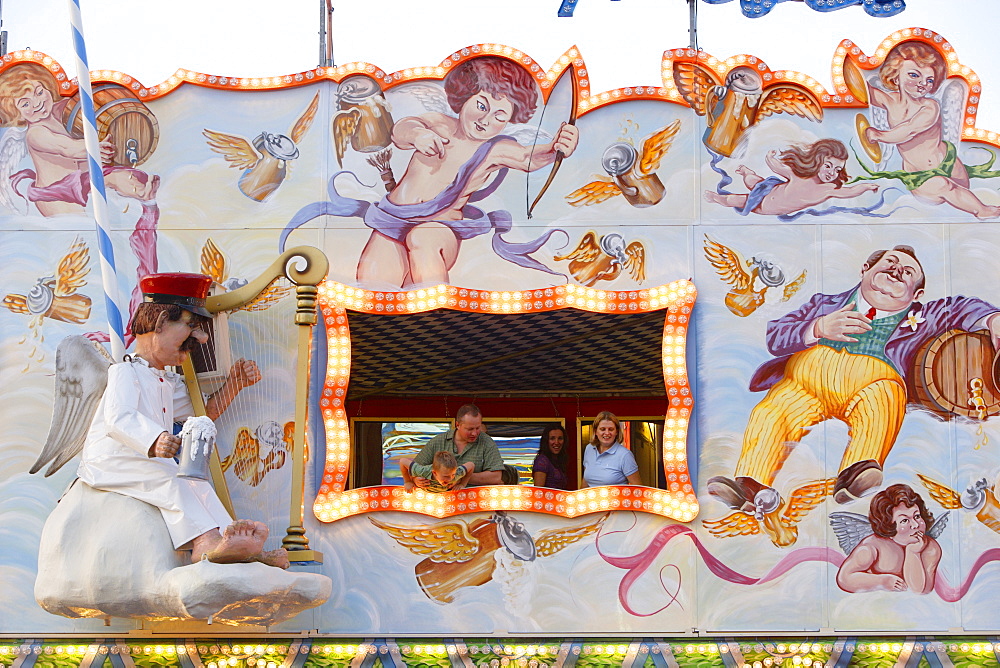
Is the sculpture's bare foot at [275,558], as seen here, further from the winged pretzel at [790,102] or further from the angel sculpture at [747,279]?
the winged pretzel at [790,102]

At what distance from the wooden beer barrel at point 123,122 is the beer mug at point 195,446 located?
2.25 m

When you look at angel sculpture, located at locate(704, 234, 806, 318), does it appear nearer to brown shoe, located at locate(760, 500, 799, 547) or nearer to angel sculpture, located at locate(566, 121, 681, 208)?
angel sculpture, located at locate(566, 121, 681, 208)

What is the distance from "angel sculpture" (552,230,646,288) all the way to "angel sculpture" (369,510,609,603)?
1661mm

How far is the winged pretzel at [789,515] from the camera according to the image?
8.48m

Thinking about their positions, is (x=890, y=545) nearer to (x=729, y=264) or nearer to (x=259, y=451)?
(x=729, y=264)

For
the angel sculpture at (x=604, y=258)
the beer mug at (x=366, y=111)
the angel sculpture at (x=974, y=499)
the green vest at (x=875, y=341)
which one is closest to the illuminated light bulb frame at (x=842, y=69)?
the angel sculpture at (x=604, y=258)

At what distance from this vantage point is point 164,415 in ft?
26.5

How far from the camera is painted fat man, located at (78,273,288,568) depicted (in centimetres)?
759

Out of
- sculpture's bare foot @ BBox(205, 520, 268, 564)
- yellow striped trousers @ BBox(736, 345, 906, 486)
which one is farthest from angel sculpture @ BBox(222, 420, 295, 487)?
yellow striped trousers @ BBox(736, 345, 906, 486)

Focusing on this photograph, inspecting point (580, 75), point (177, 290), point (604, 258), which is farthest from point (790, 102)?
point (177, 290)

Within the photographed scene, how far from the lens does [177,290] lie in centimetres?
811

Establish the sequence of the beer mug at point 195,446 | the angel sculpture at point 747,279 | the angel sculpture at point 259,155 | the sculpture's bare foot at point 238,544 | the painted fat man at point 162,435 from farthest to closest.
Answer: the angel sculpture at point 259,155 < the angel sculpture at point 747,279 < the painted fat man at point 162,435 < the beer mug at point 195,446 < the sculpture's bare foot at point 238,544

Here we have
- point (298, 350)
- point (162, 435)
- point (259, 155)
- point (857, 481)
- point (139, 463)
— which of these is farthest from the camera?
point (259, 155)

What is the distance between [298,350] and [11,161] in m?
2.44
